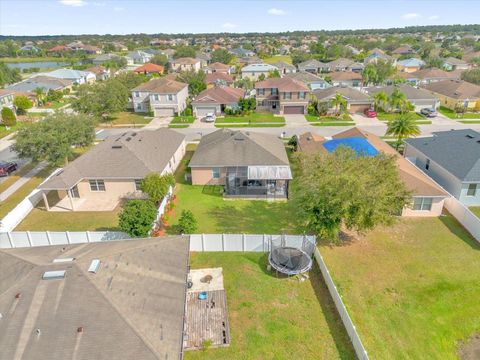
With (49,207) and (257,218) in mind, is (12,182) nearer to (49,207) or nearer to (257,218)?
(49,207)

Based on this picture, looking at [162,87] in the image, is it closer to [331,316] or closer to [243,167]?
[243,167]

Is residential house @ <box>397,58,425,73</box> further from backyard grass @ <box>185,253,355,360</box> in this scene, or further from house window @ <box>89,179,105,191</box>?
backyard grass @ <box>185,253,355,360</box>

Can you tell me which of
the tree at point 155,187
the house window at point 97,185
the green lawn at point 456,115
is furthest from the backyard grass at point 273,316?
the green lawn at point 456,115

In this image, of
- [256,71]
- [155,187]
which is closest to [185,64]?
[256,71]

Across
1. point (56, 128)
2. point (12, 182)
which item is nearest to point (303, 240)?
point (56, 128)

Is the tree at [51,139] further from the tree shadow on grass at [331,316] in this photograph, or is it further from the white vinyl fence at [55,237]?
→ the tree shadow on grass at [331,316]

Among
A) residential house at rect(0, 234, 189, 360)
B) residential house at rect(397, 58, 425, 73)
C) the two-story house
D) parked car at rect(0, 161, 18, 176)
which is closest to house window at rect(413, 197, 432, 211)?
residential house at rect(0, 234, 189, 360)
